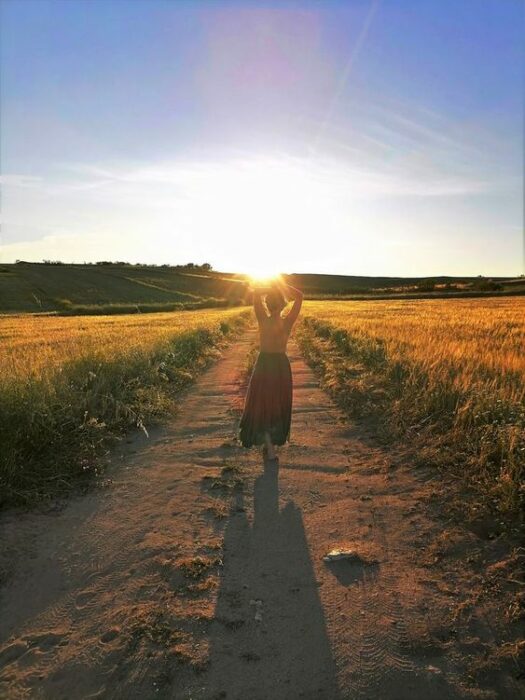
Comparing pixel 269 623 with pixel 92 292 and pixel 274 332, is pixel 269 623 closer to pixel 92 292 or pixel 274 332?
pixel 274 332

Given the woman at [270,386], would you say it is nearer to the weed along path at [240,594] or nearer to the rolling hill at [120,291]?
the weed along path at [240,594]

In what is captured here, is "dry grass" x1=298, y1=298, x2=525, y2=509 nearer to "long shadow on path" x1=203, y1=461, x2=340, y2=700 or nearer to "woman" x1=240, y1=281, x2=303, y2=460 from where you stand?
"woman" x1=240, y1=281, x2=303, y2=460

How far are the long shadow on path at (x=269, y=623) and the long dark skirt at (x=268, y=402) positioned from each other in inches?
79.6

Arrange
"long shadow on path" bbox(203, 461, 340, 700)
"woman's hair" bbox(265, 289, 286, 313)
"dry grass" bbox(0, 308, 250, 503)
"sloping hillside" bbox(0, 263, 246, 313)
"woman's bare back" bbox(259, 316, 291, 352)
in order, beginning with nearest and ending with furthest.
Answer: "long shadow on path" bbox(203, 461, 340, 700) → "dry grass" bbox(0, 308, 250, 503) → "woman's hair" bbox(265, 289, 286, 313) → "woman's bare back" bbox(259, 316, 291, 352) → "sloping hillside" bbox(0, 263, 246, 313)

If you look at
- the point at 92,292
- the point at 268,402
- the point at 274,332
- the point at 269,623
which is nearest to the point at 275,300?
the point at 274,332

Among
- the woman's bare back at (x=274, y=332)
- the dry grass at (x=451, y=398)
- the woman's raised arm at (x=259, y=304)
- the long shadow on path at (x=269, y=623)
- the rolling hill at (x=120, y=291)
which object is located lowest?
the long shadow on path at (x=269, y=623)

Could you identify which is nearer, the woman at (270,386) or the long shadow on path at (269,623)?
the long shadow on path at (269,623)

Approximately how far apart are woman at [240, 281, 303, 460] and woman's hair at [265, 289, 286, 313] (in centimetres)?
5

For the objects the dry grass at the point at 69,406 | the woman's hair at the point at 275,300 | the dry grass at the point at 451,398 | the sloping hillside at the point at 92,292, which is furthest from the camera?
the sloping hillside at the point at 92,292

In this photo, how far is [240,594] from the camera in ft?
12.4

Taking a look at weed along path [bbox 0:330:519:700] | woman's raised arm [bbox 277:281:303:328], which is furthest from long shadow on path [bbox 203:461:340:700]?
woman's raised arm [bbox 277:281:303:328]

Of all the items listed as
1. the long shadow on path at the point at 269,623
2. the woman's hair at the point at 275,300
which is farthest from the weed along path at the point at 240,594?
the woman's hair at the point at 275,300

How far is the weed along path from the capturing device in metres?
2.94

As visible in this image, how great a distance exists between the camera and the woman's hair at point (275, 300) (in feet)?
21.8
